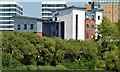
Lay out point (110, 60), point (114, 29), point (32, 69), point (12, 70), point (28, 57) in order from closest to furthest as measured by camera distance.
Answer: point (12, 70), point (32, 69), point (28, 57), point (110, 60), point (114, 29)

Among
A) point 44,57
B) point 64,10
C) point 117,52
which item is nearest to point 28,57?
point 44,57

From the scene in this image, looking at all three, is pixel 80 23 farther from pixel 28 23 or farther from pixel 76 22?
pixel 28 23

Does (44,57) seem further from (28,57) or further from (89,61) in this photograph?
(89,61)

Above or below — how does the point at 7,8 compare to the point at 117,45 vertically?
above

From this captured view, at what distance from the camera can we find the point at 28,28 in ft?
32.8

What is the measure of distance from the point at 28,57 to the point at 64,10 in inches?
239

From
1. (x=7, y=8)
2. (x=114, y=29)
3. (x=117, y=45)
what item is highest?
(x=7, y=8)

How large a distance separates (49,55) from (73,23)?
4697mm

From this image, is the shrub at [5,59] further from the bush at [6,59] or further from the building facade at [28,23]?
the building facade at [28,23]

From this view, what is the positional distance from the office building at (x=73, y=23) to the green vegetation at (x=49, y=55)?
3239 mm

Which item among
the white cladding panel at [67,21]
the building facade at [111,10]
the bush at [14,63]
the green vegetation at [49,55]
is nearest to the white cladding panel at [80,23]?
the white cladding panel at [67,21]

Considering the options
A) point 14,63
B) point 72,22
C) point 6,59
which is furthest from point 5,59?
point 72,22

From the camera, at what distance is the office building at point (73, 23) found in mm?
11422

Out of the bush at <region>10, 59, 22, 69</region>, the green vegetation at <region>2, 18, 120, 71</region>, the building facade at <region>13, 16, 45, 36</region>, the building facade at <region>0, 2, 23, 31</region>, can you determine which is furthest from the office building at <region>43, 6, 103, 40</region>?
the bush at <region>10, 59, 22, 69</region>
